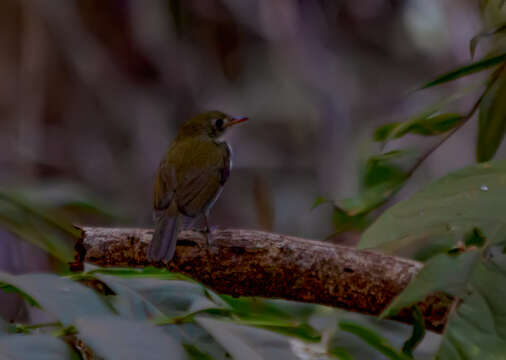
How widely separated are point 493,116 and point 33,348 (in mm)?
1289

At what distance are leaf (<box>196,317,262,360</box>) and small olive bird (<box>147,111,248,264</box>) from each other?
52.6 inches

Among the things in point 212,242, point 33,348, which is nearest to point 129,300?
point 33,348

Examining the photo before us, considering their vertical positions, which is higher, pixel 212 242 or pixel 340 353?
pixel 212 242

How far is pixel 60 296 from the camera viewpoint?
3.57ft

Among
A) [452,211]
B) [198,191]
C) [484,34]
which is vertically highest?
[484,34]

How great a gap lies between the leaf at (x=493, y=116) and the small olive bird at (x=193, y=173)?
3.45 feet

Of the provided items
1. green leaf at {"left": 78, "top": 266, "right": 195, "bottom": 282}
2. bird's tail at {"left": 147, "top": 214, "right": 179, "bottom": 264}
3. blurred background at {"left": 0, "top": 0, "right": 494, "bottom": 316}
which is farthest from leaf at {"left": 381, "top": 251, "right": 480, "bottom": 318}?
blurred background at {"left": 0, "top": 0, "right": 494, "bottom": 316}

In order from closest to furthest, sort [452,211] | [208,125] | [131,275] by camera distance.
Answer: [452,211]
[131,275]
[208,125]

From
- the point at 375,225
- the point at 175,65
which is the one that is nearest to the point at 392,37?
the point at 175,65

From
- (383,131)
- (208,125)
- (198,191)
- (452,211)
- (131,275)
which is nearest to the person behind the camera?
(452,211)

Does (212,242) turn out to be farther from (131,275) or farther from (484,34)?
(484,34)

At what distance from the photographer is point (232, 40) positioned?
7.71 meters

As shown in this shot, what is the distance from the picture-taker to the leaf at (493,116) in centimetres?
176

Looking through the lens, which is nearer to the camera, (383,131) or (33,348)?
(33,348)
